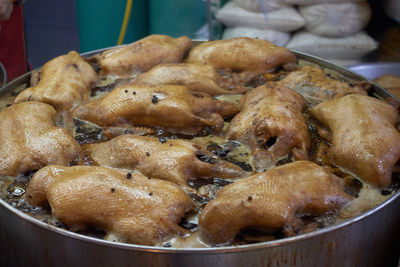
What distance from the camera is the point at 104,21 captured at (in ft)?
14.7

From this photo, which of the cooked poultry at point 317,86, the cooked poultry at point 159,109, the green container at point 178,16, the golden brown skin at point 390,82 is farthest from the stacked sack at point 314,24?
the cooked poultry at point 159,109

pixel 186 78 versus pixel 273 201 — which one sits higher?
pixel 186 78

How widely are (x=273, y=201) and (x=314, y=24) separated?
228cm

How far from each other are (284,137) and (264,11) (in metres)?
1.92

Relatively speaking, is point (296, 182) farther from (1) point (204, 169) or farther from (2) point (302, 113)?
(2) point (302, 113)

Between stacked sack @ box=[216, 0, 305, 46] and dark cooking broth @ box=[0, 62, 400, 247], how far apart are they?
5.05 feet

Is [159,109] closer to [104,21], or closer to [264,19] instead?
[264,19]

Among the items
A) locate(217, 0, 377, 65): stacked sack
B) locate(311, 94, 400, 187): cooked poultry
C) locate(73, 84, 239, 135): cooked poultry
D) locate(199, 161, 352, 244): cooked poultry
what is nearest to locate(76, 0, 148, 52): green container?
locate(217, 0, 377, 65): stacked sack

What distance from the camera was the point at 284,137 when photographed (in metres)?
1.86

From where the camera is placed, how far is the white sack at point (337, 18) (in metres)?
3.28

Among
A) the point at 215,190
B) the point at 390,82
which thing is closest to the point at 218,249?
the point at 215,190

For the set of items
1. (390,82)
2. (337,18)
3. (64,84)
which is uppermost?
(337,18)

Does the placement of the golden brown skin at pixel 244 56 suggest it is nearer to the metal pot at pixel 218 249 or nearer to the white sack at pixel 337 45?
the white sack at pixel 337 45

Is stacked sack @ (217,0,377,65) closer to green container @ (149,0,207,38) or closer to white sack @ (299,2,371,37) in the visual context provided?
white sack @ (299,2,371,37)
